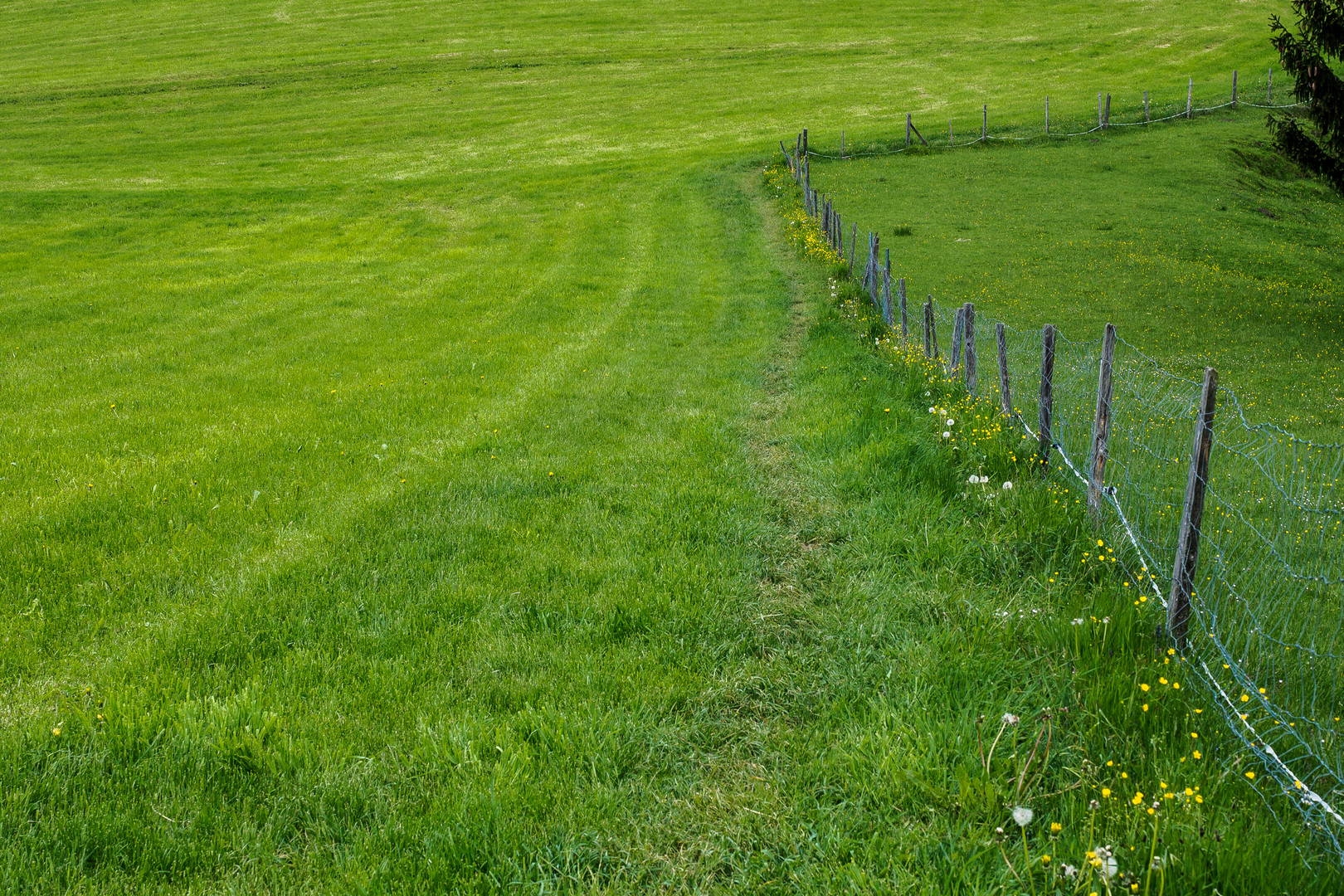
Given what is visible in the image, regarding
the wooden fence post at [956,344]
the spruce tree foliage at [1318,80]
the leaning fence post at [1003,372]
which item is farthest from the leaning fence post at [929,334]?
the spruce tree foliage at [1318,80]

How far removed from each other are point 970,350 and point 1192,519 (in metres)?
5.44

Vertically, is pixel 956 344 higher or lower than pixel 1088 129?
lower

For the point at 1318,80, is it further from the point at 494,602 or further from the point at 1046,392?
the point at 494,602

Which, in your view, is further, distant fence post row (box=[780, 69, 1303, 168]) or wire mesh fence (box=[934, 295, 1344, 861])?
distant fence post row (box=[780, 69, 1303, 168])

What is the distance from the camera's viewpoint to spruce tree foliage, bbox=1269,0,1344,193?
838 inches

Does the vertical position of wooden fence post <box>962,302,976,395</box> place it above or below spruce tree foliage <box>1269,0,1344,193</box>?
below

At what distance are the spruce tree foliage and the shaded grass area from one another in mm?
2806

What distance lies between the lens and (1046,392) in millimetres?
8234

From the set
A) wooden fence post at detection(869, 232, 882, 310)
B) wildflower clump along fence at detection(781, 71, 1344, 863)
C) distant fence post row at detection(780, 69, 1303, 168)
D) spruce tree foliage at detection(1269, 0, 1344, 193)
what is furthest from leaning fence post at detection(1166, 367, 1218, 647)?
distant fence post row at detection(780, 69, 1303, 168)

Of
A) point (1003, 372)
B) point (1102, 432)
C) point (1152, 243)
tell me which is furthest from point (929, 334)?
point (1152, 243)

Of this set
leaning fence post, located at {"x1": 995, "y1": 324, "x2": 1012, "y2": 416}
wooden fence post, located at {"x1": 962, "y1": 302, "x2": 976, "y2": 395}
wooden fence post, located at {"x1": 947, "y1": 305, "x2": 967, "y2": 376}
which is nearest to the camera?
leaning fence post, located at {"x1": 995, "y1": 324, "x2": 1012, "y2": 416}

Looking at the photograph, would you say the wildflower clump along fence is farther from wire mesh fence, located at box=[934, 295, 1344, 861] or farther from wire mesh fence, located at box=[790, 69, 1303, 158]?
wire mesh fence, located at box=[790, 69, 1303, 158]

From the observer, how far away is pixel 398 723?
16.1 feet

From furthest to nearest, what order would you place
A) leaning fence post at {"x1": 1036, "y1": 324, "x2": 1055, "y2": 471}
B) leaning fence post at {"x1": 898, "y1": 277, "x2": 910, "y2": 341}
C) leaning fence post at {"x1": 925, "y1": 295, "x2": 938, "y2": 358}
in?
leaning fence post at {"x1": 898, "y1": 277, "x2": 910, "y2": 341} < leaning fence post at {"x1": 925, "y1": 295, "x2": 938, "y2": 358} < leaning fence post at {"x1": 1036, "y1": 324, "x2": 1055, "y2": 471}
